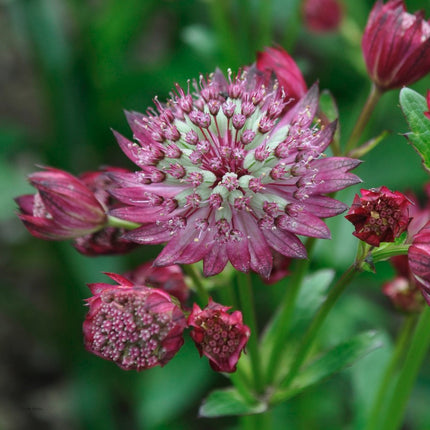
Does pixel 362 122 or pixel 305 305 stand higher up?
pixel 362 122

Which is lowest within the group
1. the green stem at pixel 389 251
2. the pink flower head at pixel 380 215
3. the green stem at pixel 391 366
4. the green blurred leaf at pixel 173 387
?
the green blurred leaf at pixel 173 387

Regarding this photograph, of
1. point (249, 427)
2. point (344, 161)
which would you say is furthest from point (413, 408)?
point (344, 161)

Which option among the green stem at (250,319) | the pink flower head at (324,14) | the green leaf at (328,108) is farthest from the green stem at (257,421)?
the pink flower head at (324,14)

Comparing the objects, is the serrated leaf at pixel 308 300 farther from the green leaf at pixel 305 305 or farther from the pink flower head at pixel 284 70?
the pink flower head at pixel 284 70

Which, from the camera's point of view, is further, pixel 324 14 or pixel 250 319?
pixel 324 14

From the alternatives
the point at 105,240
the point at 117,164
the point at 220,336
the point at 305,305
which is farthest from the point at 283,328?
the point at 117,164

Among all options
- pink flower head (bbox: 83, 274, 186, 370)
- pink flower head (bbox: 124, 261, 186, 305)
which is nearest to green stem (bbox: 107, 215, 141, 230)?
pink flower head (bbox: 124, 261, 186, 305)

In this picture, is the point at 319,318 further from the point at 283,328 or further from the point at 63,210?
the point at 63,210
